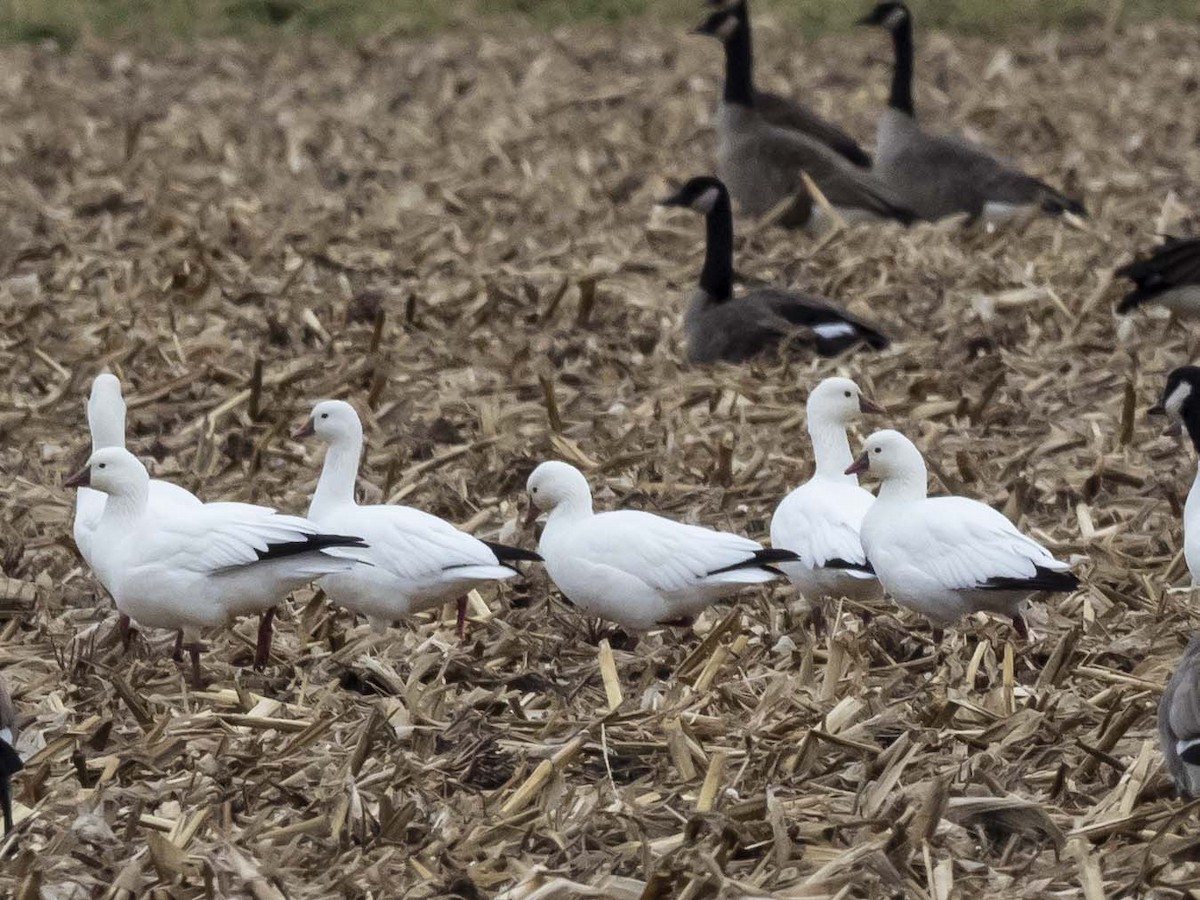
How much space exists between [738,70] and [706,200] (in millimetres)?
2825

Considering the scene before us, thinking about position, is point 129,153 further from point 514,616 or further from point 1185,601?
point 1185,601

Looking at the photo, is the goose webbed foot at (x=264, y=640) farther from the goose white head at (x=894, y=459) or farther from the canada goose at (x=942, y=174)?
the canada goose at (x=942, y=174)

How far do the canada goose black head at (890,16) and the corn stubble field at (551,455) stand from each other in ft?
3.93

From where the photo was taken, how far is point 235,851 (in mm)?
4574

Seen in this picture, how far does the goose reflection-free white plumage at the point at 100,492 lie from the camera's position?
255 inches

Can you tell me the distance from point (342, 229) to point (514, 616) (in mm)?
5071

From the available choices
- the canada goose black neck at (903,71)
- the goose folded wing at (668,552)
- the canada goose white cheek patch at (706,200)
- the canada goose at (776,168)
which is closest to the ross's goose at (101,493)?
the goose folded wing at (668,552)

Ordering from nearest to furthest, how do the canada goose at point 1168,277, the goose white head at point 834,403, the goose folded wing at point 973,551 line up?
the goose folded wing at point 973,551 < the goose white head at point 834,403 < the canada goose at point 1168,277

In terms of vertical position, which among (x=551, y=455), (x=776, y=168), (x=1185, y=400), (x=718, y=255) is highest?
(x=1185, y=400)

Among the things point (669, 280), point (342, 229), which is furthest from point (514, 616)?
point (342, 229)

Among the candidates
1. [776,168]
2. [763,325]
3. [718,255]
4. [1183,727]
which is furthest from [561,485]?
[776,168]

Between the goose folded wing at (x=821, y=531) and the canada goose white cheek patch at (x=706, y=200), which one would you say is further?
the canada goose white cheek patch at (x=706, y=200)

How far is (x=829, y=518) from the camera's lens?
6438 mm

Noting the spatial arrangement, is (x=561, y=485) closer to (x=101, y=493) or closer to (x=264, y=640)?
(x=264, y=640)
